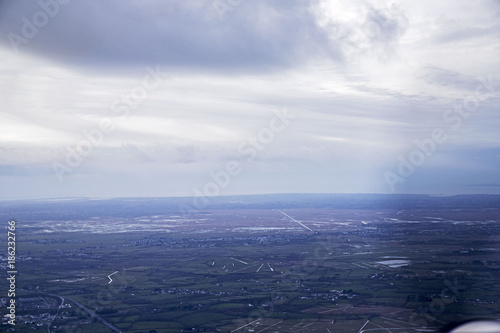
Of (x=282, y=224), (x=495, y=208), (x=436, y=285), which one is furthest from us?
(x=282, y=224)

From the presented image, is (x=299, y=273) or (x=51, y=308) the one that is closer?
(x=51, y=308)

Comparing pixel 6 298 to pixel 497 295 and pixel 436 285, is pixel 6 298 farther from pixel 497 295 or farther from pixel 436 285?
pixel 497 295

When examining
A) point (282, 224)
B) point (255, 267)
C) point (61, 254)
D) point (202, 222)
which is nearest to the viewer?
point (255, 267)

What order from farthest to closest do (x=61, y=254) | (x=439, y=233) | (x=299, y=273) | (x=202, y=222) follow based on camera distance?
(x=202, y=222) < (x=439, y=233) < (x=61, y=254) < (x=299, y=273)

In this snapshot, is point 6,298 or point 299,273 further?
point 299,273

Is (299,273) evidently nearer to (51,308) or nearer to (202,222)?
(51,308)

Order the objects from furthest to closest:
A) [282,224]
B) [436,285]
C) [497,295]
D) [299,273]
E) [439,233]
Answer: [282,224], [439,233], [299,273], [436,285], [497,295]

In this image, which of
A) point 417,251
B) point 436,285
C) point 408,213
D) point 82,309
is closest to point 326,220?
point 408,213

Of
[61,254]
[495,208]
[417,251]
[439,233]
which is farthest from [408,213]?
[61,254]
